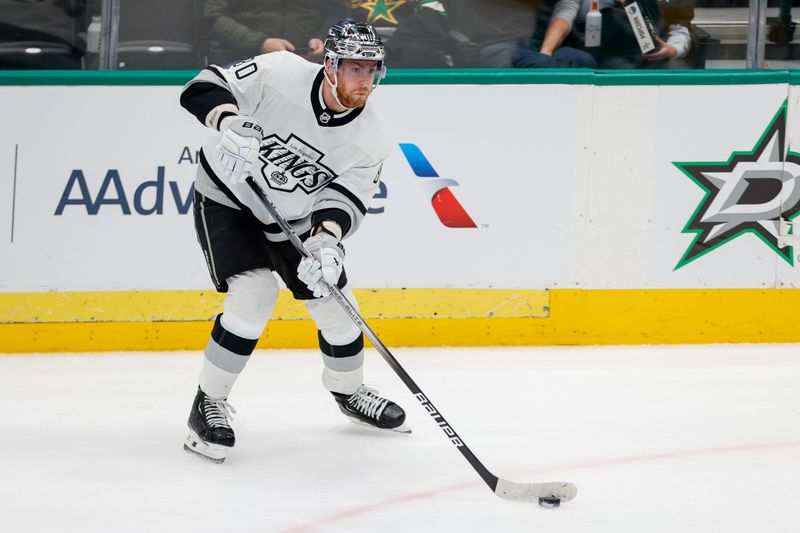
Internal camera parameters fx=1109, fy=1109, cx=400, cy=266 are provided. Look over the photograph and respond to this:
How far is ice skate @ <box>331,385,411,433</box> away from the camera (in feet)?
9.40

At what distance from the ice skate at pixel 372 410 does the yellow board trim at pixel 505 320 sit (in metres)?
0.99

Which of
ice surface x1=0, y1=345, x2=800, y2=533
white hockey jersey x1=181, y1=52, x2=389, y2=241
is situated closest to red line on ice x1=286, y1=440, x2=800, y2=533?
ice surface x1=0, y1=345, x2=800, y2=533

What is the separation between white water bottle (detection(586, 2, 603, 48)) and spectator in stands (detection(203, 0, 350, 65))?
961mm

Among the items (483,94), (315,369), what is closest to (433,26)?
(483,94)

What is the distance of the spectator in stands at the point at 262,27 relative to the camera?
3.90 meters

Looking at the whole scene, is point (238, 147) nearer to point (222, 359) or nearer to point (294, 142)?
point (294, 142)

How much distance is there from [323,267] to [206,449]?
52 centimetres

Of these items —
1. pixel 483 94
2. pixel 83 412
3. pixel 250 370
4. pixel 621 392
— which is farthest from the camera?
pixel 483 94

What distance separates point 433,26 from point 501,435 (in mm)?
1693

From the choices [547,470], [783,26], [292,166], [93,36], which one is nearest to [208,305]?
[93,36]

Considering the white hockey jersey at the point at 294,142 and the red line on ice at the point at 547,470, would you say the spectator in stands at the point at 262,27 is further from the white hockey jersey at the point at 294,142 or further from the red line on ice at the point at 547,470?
the red line on ice at the point at 547,470

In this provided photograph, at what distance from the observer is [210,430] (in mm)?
2600

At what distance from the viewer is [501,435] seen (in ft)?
9.52

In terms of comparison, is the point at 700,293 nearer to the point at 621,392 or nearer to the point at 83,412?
the point at 621,392
